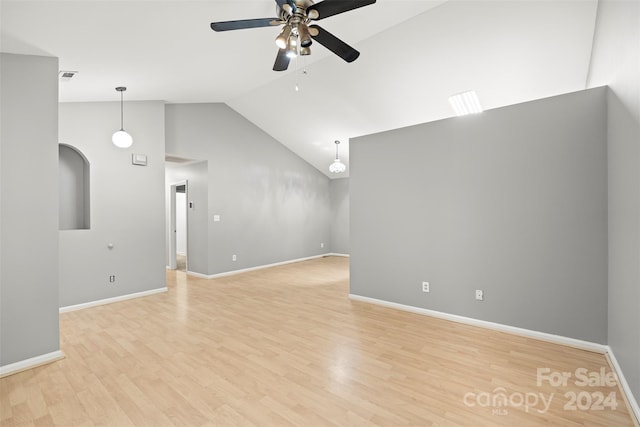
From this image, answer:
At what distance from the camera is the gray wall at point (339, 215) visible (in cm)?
922

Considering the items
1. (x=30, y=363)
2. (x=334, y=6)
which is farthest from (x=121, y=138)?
(x=334, y=6)

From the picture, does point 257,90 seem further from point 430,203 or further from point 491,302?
point 491,302

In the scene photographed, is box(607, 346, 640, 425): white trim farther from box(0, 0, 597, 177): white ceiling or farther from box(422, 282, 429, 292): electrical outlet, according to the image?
box(0, 0, 597, 177): white ceiling

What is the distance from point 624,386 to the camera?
224cm

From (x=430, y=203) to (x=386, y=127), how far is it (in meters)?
2.55

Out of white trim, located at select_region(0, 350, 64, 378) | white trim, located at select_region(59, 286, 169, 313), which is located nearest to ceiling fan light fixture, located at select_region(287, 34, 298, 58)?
white trim, located at select_region(0, 350, 64, 378)

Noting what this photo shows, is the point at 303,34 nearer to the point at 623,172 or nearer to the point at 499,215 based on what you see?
the point at 623,172

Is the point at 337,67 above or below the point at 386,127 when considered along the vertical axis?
above

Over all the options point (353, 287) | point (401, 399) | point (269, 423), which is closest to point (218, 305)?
point (353, 287)

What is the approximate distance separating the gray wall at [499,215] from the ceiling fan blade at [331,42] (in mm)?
1690

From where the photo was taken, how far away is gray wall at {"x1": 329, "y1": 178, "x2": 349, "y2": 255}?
363 inches

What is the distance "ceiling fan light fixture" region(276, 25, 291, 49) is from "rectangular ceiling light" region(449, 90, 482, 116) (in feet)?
10.3

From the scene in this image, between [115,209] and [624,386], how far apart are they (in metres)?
6.10

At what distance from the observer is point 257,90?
5.95 metres
